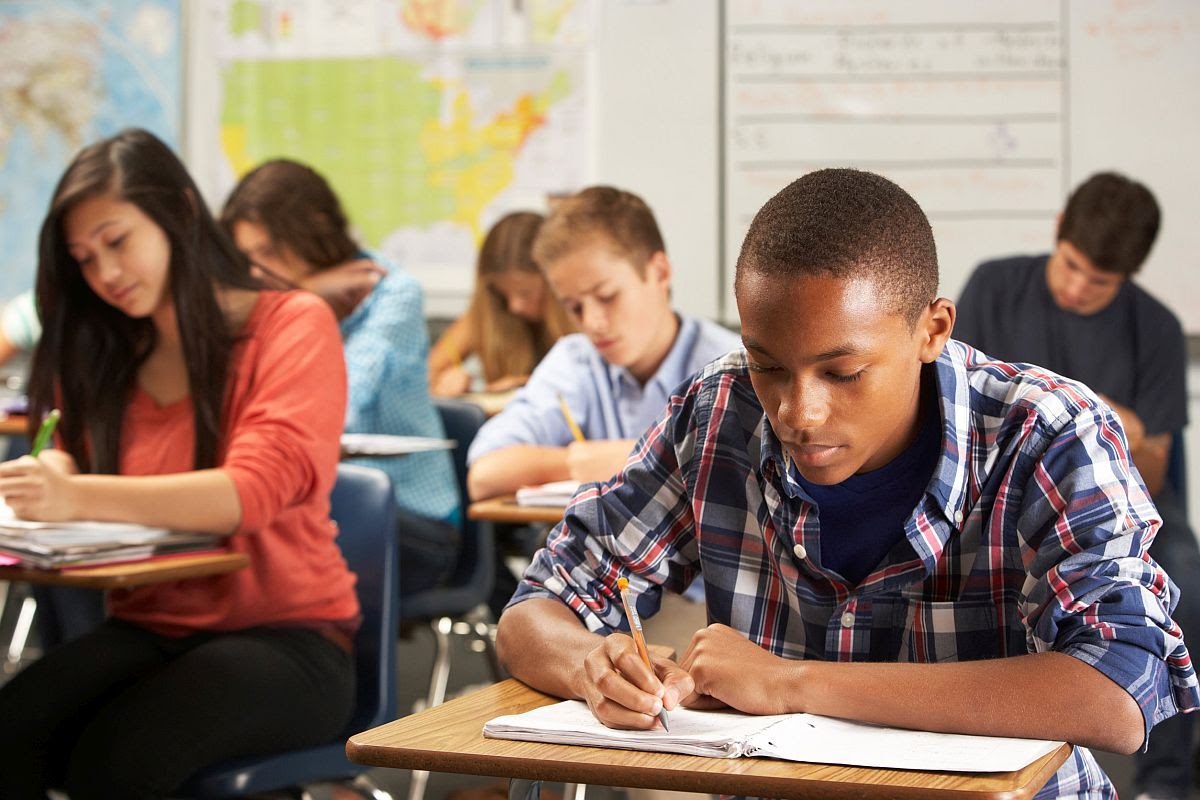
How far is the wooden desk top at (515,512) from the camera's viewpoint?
2.42 m

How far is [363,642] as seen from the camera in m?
2.13

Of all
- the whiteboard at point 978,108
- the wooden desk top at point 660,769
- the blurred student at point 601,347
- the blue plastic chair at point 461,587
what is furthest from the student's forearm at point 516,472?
the whiteboard at point 978,108

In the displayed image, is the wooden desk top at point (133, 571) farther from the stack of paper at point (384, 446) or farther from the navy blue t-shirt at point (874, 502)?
the navy blue t-shirt at point (874, 502)

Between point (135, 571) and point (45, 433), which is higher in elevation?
point (45, 433)

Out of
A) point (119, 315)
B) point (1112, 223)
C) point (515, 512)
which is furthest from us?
point (1112, 223)

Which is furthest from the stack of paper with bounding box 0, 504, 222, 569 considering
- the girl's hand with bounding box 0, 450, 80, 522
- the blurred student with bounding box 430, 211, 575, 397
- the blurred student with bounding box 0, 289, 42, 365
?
the blurred student with bounding box 430, 211, 575, 397

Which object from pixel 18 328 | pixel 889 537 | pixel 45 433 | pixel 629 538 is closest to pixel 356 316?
pixel 18 328

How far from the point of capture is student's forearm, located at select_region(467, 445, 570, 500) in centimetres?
271

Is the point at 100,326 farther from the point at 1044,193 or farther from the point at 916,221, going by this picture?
the point at 1044,193

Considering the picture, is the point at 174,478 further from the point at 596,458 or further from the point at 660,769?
the point at 660,769

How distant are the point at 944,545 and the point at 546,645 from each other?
37 cm

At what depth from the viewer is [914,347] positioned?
1226 mm

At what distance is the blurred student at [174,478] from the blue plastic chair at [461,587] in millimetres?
928

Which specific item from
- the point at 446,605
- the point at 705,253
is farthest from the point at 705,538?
the point at 705,253
